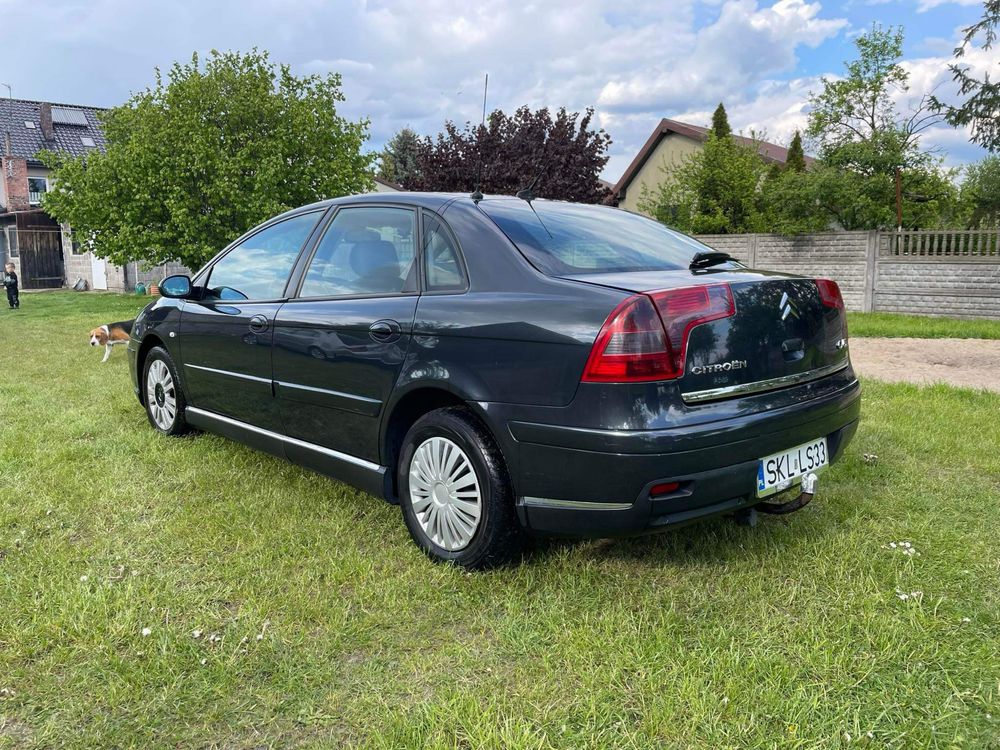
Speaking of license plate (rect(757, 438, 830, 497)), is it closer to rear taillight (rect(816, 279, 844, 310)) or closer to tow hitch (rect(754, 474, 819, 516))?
tow hitch (rect(754, 474, 819, 516))

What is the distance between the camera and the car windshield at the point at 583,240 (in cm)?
290

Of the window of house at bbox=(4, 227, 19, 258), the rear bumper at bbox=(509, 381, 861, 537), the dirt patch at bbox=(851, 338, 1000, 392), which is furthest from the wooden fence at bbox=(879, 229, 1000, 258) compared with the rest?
the window of house at bbox=(4, 227, 19, 258)

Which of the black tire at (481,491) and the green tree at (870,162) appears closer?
the black tire at (481,491)

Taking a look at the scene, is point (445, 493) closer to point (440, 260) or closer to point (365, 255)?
point (440, 260)

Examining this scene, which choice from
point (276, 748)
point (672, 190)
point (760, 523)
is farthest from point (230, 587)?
point (672, 190)

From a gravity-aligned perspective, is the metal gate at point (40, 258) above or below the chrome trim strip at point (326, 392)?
above

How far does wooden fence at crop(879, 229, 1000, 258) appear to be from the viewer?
1340 cm

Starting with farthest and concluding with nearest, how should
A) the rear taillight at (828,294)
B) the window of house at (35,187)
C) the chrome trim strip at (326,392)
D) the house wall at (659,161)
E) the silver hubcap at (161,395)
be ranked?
the window of house at (35,187), the house wall at (659,161), the silver hubcap at (161,395), the chrome trim strip at (326,392), the rear taillight at (828,294)

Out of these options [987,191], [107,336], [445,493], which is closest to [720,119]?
[987,191]

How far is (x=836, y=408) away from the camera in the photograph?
9.68ft

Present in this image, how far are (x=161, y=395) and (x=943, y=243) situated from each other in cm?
1424

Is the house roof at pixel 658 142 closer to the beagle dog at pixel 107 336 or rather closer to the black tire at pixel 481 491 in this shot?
the beagle dog at pixel 107 336

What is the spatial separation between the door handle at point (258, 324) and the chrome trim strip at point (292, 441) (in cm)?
53

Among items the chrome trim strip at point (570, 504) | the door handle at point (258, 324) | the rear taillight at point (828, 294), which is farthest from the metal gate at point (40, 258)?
the rear taillight at point (828, 294)
